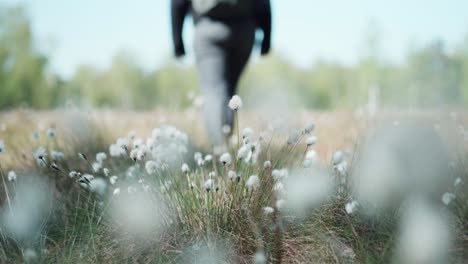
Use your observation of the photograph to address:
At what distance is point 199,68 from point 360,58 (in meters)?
34.5

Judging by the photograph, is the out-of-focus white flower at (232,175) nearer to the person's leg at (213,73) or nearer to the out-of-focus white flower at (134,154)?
the out-of-focus white flower at (134,154)

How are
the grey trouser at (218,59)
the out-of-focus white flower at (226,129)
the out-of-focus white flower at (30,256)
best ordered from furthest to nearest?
the grey trouser at (218,59), the out-of-focus white flower at (226,129), the out-of-focus white flower at (30,256)

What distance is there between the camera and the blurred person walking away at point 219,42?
3547 millimetres

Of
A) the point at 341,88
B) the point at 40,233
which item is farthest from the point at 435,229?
the point at 341,88

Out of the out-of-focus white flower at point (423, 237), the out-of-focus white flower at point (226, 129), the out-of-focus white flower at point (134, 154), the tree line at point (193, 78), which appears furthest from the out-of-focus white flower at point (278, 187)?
the tree line at point (193, 78)

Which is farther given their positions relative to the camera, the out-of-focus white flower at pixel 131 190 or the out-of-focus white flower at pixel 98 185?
the out-of-focus white flower at pixel 131 190

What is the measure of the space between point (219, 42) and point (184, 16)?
36 cm

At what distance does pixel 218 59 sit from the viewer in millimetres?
3641

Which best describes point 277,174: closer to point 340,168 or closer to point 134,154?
point 340,168

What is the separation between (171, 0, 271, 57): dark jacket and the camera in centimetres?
368

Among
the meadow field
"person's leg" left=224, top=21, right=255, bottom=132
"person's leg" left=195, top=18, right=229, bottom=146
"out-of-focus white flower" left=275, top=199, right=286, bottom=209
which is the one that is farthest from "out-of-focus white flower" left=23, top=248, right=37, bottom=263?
"person's leg" left=224, top=21, right=255, bottom=132

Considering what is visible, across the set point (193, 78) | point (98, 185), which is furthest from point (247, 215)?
point (193, 78)

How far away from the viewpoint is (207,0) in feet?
11.4

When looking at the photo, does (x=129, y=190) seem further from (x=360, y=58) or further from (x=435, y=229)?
(x=360, y=58)
